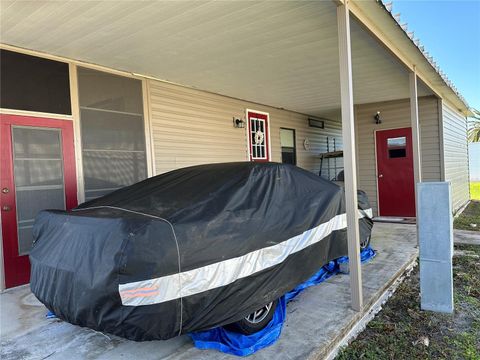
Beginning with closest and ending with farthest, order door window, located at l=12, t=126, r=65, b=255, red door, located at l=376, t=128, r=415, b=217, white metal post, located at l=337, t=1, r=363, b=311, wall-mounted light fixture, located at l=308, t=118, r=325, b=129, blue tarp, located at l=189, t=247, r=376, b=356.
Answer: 1. blue tarp, located at l=189, t=247, r=376, b=356
2. white metal post, located at l=337, t=1, r=363, b=311
3. door window, located at l=12, t=126, r=65, b=255
4. red door, located at l=376, t=128, r=415, b=217
5. wall-mounted light fixture, located at l=308, t=118, r=325, b=129

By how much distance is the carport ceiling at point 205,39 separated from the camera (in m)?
3.10

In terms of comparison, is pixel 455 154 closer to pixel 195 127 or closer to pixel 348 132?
pixel 195 127

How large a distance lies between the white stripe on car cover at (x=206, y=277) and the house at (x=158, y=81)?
2.67 feet

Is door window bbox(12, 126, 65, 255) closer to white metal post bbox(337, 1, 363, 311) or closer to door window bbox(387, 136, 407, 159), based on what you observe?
white metal post bbox(337, 1, 363, 311)

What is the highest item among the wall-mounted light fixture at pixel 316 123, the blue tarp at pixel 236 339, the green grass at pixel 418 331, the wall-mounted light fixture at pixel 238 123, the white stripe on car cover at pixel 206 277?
the wall-mounted light fixture at pixel 316 123

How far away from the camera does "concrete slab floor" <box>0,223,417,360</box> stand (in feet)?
7.97

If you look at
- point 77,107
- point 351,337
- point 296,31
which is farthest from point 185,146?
point 351,337

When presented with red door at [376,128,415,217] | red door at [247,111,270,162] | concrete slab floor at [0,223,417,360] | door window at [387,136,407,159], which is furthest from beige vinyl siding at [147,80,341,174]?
concrete slab floor at [0,223,417,360]

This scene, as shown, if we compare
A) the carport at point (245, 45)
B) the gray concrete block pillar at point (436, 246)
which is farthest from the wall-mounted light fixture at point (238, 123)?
the gray concrete block pillar at point (436, 246)

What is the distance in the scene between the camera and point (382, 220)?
7684 millimetres

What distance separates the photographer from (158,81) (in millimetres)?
5379

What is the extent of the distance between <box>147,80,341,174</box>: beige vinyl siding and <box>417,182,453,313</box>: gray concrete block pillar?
3663mm

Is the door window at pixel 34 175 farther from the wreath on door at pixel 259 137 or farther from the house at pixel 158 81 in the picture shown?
the wreath on door at pixel 259 137

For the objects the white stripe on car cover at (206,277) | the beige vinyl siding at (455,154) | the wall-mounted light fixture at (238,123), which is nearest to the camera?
the white stripe on car cover at (206,277)
